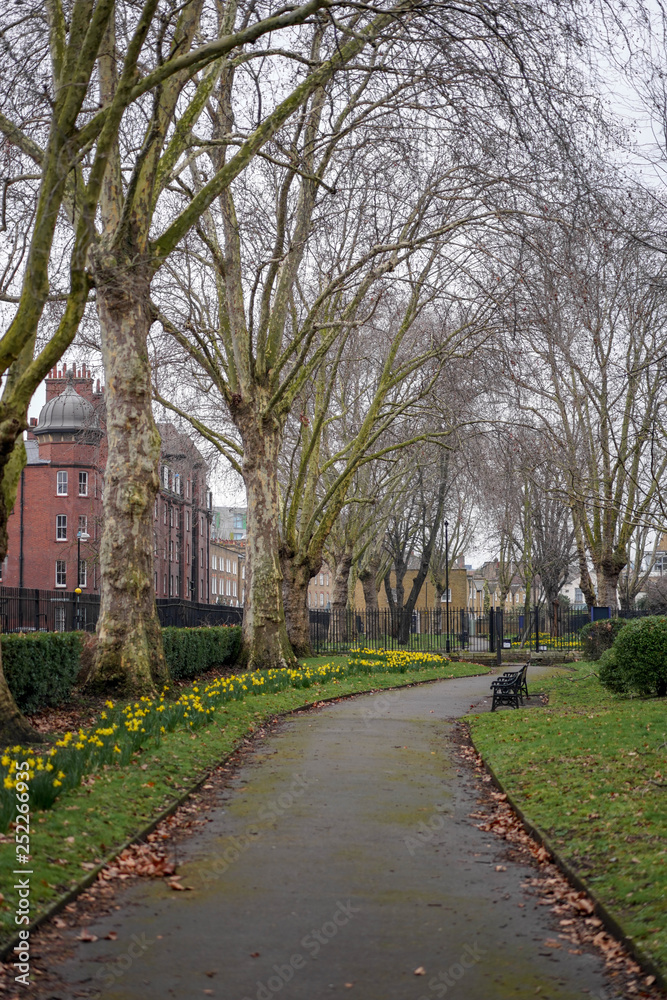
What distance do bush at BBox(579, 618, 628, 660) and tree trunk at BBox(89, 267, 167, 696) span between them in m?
14.4

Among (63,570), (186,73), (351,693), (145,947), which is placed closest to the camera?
(145,947)

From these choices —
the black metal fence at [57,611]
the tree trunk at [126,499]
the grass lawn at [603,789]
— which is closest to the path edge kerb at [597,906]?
the grass lawn at [603,789]

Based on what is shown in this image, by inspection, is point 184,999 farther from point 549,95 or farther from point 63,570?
point 63,570

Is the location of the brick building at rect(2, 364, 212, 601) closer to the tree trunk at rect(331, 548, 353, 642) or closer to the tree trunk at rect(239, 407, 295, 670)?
the tree trunk at rect(331, 548, 353, 642)

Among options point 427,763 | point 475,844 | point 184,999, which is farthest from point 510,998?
point 427,763

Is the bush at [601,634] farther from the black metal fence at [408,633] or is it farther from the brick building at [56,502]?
the brick building at [56,502]

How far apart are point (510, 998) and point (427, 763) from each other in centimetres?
664

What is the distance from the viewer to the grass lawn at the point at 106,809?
5.67 m

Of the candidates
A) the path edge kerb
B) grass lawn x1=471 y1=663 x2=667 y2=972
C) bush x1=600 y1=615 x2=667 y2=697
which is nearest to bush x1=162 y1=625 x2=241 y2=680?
grass lawn x1=471 y1=663 x2=667 y2=972

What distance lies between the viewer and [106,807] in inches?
294

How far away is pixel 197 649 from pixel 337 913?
49.9ft

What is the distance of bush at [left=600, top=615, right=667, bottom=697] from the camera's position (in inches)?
642

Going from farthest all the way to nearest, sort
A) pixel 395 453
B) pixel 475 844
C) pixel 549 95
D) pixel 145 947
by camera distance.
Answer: pixel 395 453
pixel 549 95
pixel 475 844
pixel 145 947

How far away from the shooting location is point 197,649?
20.5 metres
